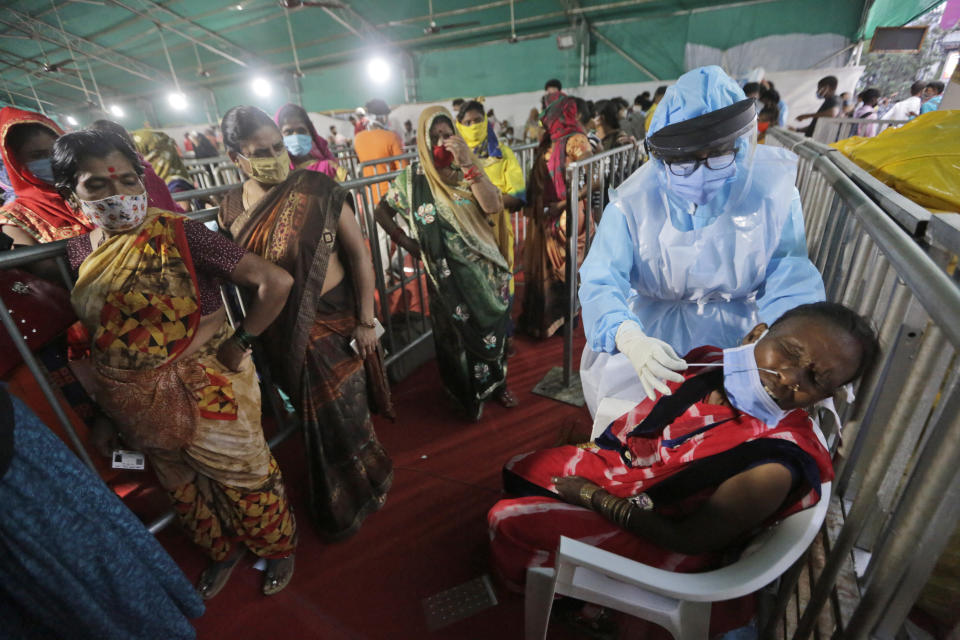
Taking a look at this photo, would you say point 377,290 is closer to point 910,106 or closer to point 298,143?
point 298,143

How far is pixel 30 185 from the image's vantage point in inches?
71.9

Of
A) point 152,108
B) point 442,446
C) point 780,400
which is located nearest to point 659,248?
point 780,400

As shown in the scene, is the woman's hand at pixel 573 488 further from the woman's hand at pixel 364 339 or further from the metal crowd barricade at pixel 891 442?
the woman's hand at pixel 364 339

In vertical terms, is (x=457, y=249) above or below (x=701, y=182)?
below

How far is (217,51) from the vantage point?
46.6 ft

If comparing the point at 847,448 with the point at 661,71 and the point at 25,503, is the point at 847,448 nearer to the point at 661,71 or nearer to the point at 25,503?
the point at 25,503

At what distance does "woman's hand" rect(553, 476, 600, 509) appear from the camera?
1.28m

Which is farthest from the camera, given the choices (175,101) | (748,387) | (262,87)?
(175,101)

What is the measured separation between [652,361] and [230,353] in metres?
1.36

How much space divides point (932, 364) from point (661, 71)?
1311 cm

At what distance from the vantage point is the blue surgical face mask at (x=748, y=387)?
3.16 ft

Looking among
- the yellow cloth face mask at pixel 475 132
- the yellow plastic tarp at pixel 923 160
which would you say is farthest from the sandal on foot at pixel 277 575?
the yellow cloth face mask at pixel 475 132

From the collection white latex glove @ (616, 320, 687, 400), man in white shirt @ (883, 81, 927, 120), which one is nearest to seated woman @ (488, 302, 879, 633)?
white latex glove @ (616, 320, 687, 400)

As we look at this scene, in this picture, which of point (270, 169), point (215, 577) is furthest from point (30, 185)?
point (215, 577)
